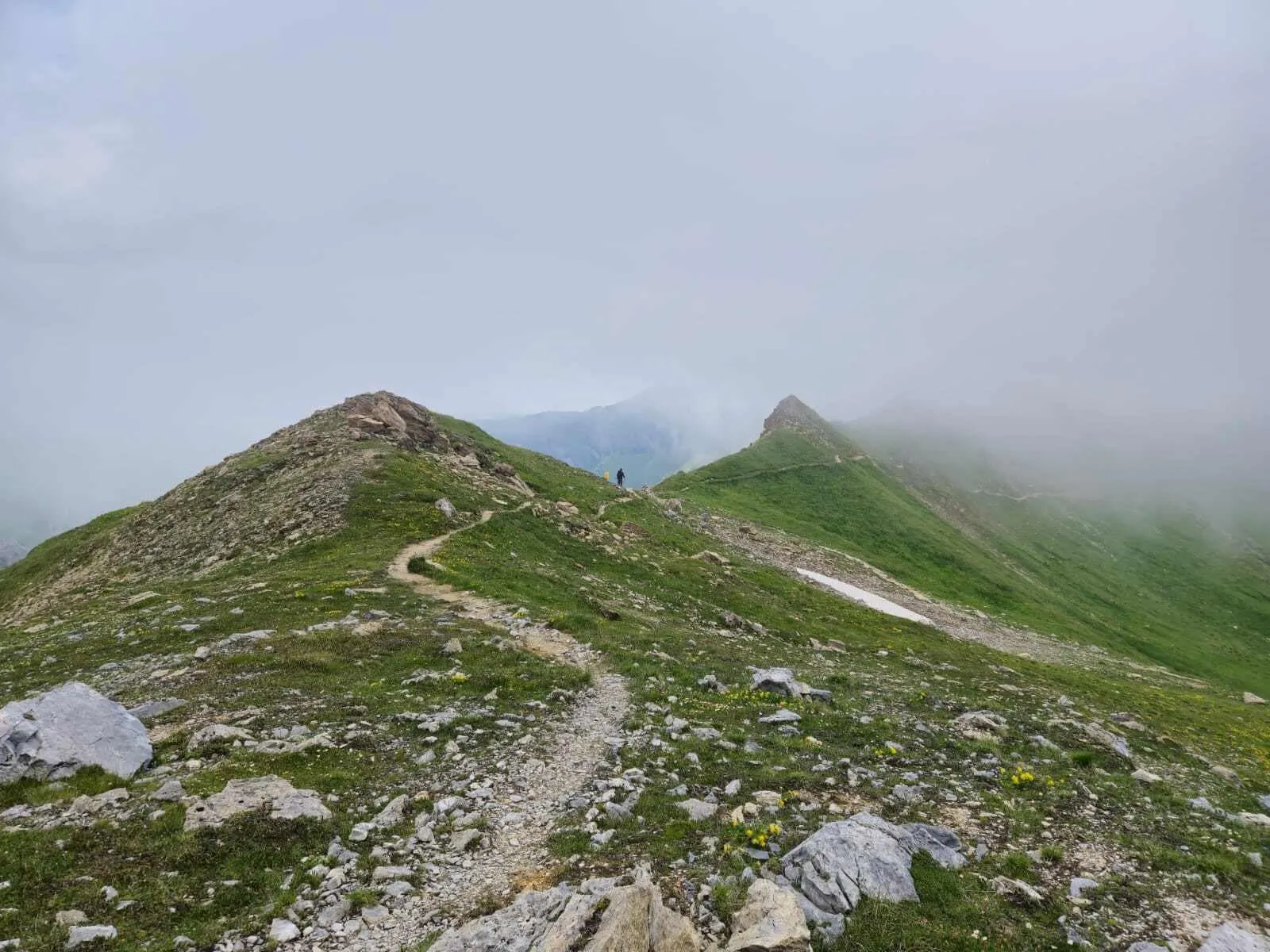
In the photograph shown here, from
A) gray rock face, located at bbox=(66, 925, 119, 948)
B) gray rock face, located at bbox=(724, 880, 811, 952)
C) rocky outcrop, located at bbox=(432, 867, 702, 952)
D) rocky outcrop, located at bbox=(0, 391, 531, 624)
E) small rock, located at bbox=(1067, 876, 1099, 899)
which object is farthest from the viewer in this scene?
rocky outcrop, located at bbox=(0, 391, 531, 624)

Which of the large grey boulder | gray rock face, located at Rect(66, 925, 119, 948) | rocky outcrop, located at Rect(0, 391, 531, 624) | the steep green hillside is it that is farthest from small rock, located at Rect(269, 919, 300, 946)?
the steep green hillside

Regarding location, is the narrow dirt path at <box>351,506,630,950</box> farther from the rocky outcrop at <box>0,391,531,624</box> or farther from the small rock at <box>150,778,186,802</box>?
the rocky outcrop at <box>0,391,531,624</box>

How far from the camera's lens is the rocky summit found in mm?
9742

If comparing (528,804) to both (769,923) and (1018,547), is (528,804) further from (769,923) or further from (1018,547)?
(1018,547)

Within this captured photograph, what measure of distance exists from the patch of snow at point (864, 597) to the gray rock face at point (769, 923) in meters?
55.3

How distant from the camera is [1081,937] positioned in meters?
9.68

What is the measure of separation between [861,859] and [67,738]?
1747 centimetres

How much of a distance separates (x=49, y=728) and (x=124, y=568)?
3483cm

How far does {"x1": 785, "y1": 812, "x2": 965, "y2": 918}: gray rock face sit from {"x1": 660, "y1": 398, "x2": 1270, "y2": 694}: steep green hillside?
85254mm

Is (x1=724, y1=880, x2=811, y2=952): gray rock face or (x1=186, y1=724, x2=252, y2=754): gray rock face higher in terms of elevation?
(x1=186, y1=724, x2=252, y2=754): gray rock face

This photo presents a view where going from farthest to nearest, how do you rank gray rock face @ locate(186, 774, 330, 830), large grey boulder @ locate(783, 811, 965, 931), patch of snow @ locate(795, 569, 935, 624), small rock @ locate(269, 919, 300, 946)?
patch of snow @ locate(795, 569, 935, 624), gray rock face @ locate(186, 774, 330, 830), large grey boulder @ locate(783, 811, 965, 931), small rock @ locate(269, 919, 300, 946)

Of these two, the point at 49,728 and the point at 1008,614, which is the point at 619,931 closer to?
the point at 49,728

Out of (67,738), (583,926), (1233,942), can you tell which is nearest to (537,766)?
(583,926)

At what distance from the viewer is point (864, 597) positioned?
221 ft
